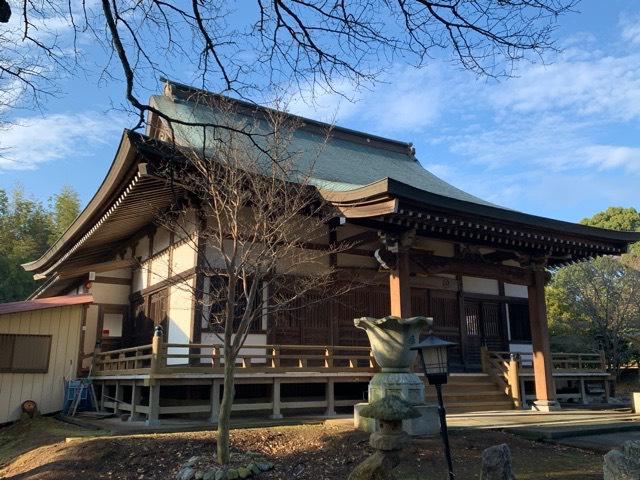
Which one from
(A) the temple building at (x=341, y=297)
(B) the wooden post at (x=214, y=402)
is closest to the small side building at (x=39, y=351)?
(A) the temple building at (x=341, y=297)

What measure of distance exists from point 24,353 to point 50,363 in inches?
26.1

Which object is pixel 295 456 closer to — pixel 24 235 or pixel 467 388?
pixel 467 388

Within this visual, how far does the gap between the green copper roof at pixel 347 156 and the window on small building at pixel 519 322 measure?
126 inches

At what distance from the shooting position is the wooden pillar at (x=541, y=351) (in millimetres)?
12070

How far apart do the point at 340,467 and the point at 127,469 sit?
106 inches

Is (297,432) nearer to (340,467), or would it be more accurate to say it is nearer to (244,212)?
(340,467)

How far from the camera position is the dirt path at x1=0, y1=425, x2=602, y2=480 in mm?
6484

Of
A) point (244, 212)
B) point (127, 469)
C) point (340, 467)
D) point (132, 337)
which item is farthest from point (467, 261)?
point (132, 337)

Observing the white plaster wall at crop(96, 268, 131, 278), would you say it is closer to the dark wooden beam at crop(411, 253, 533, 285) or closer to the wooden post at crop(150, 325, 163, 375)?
the wooden post at crop(150, 325, 163, 375)

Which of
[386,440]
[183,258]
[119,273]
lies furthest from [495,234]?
[119,273]

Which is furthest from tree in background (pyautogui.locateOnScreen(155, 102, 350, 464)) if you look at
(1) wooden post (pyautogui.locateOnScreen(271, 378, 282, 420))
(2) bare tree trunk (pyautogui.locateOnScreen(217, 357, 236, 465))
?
(1) wooden post (pyautogui.locateOnScreen(271, 378, 282, 420))

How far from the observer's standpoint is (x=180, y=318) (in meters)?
11.8

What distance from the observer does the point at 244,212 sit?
10461 millimetres

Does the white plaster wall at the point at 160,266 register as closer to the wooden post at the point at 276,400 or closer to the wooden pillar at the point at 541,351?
the wooden post at the point at 276,400
